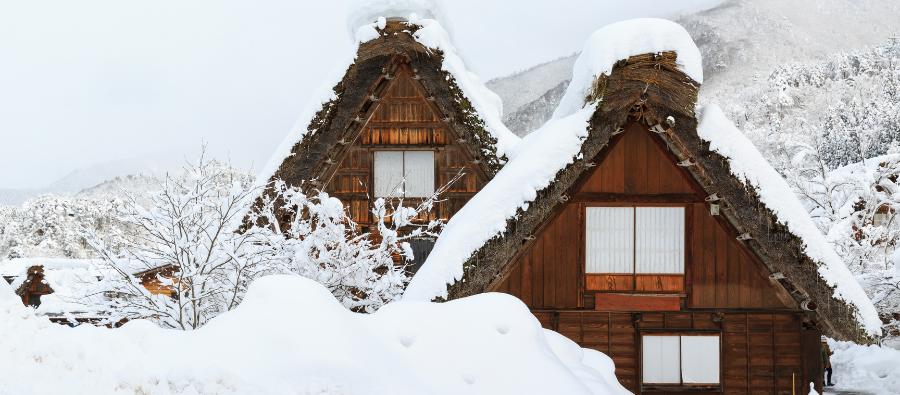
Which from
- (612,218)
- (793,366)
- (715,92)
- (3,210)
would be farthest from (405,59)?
(715,92)

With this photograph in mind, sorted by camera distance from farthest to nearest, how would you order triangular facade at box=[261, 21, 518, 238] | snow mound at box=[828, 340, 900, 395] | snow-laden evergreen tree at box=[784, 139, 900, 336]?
snow-laden evergreen tree at box=[784, 139, 900, 336], snow mound at box=[828, 340, 900, 395], triangular facade at box=[261, 21, 518, 238]

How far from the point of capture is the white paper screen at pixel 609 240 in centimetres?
712

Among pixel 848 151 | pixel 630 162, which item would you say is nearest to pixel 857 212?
pixel 630 162

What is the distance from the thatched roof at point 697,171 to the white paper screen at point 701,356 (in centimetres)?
137

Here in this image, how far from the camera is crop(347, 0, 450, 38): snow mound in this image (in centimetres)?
1025

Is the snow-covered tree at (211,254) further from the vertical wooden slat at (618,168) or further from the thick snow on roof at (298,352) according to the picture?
the vertical wooden slat at (618,168)

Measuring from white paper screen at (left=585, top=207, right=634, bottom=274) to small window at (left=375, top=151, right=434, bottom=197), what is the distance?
357cm

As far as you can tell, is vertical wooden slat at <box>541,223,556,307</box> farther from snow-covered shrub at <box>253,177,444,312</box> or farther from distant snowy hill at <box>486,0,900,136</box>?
distant snowy hill at <box>486,0,900,136</box>

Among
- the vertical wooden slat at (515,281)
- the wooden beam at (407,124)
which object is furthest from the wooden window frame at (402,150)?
the vertical wooden slat at (515,281)

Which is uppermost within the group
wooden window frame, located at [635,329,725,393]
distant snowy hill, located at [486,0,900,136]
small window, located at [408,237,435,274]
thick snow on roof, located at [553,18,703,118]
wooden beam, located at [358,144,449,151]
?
distant snowy hill, located at [486,0,900,136]

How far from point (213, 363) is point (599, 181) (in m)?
5.19

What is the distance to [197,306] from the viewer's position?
260 inches

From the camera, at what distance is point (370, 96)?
30.7ft

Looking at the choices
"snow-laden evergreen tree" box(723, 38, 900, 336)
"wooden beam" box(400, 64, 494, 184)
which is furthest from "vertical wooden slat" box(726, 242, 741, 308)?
"snow-laden evergreen tree" box(723, 38, 900, 336)
